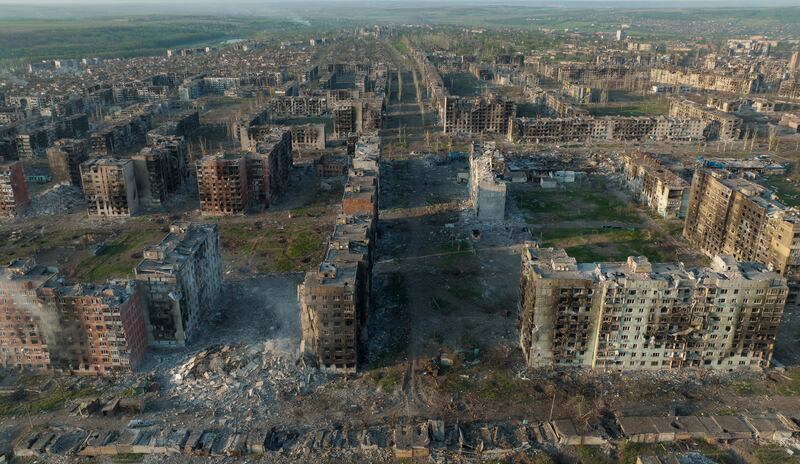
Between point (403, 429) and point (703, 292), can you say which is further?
point (703, 292)

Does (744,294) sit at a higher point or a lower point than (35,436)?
higher

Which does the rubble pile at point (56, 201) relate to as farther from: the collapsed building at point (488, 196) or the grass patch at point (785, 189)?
the grass patch at point (785, 189)

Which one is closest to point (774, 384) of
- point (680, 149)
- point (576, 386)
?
point (576, 386)

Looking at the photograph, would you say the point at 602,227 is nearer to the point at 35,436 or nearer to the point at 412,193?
the point at 412,193

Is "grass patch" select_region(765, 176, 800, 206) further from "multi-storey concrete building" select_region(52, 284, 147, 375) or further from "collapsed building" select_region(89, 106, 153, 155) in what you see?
"collapsed building" select_region(89, 106, 153, 155)

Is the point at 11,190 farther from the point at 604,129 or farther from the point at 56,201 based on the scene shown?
the point at 604,129

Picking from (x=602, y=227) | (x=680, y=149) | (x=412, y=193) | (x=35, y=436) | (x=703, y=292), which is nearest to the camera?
(x=35, y=436)

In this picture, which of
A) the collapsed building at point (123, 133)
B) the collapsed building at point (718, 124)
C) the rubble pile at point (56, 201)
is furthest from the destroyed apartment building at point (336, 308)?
the collapsed building at point (718, 124)

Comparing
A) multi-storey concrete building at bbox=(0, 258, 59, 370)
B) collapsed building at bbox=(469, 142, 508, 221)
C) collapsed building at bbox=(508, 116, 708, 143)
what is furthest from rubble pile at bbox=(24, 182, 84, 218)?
collapsed building at bbox=(508, 116, 708, 143)
